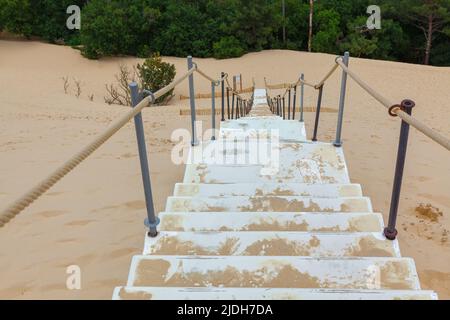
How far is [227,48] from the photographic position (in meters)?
22.3

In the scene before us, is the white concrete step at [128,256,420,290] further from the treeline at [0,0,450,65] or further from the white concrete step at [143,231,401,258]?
the treeline at [0,0,450,65]

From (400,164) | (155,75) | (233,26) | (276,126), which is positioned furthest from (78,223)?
(233,26)

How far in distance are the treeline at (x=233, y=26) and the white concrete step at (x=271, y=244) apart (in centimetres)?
2132

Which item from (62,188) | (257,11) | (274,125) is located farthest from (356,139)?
(257,11)

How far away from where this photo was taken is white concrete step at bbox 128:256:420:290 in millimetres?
1726

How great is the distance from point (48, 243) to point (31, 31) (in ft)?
83.3

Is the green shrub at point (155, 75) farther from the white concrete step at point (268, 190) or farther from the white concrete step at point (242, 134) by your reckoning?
the white concrete step at point (268, 190)

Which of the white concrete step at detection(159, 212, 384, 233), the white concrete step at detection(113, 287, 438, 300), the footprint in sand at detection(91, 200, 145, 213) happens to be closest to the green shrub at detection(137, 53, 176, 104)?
the footprint in sand at detection(91, 200, 145, 213)

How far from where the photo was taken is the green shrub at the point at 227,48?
2234cm

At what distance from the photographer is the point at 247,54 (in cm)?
2311

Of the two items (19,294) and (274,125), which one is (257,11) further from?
(19,294)

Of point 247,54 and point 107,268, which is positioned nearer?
point 107,268

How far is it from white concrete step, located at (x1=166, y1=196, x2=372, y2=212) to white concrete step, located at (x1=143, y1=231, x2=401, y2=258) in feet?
1.32

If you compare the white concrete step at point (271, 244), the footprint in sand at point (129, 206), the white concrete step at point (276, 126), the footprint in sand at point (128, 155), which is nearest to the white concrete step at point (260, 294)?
the white concrete step at point (271, 244)
